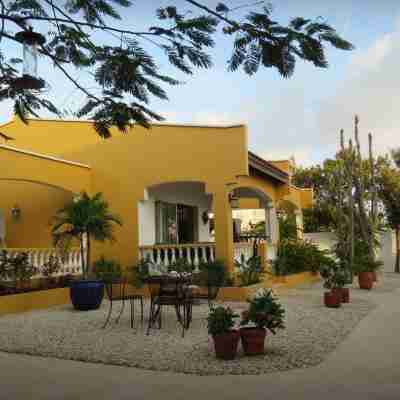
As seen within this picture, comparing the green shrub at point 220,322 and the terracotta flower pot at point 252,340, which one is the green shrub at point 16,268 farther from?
the terracotta flower pot at point 252,340

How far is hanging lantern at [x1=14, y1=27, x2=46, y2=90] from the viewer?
10.4ft

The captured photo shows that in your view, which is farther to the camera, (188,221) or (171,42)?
(188,221)

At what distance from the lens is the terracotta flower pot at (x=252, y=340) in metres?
5.92

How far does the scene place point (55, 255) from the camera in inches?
471

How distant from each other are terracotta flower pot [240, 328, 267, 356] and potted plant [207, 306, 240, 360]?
0.13 meters

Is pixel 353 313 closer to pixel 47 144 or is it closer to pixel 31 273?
pixel 31 273

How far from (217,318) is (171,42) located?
371 centimetres

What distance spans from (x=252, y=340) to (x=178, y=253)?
6.61 metres

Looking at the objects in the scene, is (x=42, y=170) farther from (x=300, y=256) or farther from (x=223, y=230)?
(x=300, y=256)

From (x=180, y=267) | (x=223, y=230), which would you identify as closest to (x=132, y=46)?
(x=223, y=230)

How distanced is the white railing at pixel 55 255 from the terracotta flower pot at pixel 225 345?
6536mm

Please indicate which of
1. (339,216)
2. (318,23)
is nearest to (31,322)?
(318,23)

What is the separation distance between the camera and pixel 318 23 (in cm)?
268

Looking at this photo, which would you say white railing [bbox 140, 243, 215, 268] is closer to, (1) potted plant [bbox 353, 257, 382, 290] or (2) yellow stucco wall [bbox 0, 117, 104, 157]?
(2) yellow stucco wall [bbox 0, 117, 104, 157]
